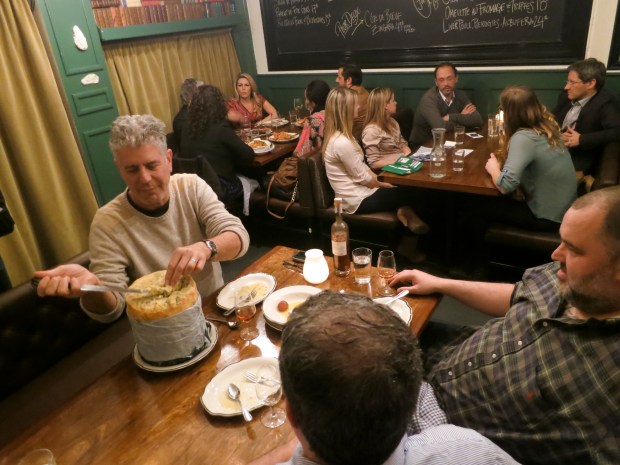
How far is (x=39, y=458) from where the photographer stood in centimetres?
111

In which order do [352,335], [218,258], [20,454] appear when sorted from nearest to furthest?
1. [352,335]
2. [20,454]
3. [218,258]

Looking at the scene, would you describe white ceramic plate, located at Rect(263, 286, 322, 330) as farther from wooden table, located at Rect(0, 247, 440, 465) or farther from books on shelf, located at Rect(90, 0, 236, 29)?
books on shelf, located at Rect(90, 0, 236, 29)

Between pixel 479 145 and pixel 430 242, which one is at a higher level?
pixel 479 145

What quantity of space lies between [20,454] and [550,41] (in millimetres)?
4788

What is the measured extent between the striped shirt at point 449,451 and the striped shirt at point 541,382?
385mm

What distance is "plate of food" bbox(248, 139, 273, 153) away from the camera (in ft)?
12.6

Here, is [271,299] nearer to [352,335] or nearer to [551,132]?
[352,335]

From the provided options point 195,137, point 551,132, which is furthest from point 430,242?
point 195,137

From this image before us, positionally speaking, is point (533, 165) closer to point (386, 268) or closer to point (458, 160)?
point (458, 160)

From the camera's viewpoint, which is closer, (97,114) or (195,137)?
(195,137)

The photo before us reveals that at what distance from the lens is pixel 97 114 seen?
151 inches

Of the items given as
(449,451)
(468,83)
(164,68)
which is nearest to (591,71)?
(468,83)

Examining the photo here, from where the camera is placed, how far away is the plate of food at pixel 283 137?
4.17m

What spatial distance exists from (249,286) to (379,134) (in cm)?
228
